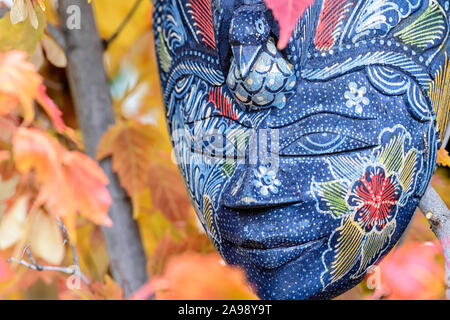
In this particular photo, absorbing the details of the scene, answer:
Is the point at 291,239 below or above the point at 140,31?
below

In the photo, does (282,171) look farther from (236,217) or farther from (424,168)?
(424,168)

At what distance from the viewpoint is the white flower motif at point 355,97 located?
745 mm

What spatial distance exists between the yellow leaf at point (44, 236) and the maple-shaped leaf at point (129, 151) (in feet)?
0.68

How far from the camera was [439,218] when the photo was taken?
883 millimetres

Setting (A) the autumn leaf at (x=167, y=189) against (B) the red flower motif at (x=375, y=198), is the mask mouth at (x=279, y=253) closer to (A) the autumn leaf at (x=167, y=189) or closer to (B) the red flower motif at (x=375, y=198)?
(B) the red flower motif at (x=375, y=198)

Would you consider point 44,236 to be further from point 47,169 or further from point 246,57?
point 246,57

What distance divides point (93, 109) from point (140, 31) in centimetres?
30

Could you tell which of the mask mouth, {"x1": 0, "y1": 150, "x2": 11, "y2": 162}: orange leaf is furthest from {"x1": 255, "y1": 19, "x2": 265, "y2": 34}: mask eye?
{"x1": 0, "y1": 150, "x2": 11, "y2": 162}: orange leaf

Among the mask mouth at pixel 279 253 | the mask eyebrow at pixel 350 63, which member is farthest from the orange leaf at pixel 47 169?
the mask eyebrow at pixel 350 63

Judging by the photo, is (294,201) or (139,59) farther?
(139,59)

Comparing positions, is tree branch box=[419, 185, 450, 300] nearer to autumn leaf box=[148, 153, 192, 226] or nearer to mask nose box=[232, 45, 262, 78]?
mask nose box=[232, 45, 262, 78]

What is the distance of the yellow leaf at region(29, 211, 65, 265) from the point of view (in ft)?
3.04
